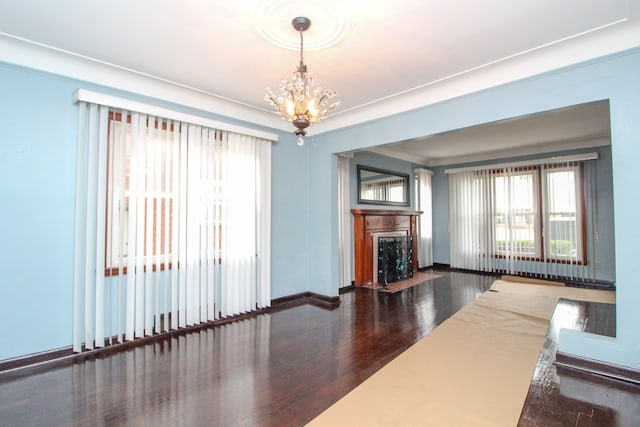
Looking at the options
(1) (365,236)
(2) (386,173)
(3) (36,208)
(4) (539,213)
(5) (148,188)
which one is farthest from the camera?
(2) (386,173)

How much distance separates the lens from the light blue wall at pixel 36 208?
2625 mm

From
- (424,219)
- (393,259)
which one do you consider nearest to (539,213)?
(424,219)

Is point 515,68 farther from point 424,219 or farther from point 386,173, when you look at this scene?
point 424,219

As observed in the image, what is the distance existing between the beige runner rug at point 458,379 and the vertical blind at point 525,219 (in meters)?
2.84

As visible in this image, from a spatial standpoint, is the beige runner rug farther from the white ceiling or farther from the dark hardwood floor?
the white ceiling

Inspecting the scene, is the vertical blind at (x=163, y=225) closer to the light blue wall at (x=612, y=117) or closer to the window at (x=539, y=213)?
the light blue wall at (x=612, y=117)

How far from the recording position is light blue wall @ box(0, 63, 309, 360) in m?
2.62

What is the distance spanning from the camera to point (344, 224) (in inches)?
224

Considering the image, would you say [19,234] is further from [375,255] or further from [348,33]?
[375,255]

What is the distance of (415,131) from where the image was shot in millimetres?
3719

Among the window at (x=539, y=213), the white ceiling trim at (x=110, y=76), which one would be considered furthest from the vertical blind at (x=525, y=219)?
the white ceiling trim at (x=110, y=76)

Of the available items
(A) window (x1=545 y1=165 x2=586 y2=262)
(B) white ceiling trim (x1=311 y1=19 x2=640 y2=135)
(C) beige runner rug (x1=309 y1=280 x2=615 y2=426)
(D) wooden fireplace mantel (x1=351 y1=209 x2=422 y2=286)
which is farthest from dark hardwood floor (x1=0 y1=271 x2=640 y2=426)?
(A) window (x1=545 y1=165 x2=586 y2=262)

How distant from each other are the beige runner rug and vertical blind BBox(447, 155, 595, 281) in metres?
2.84

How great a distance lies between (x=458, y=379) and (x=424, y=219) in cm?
571
